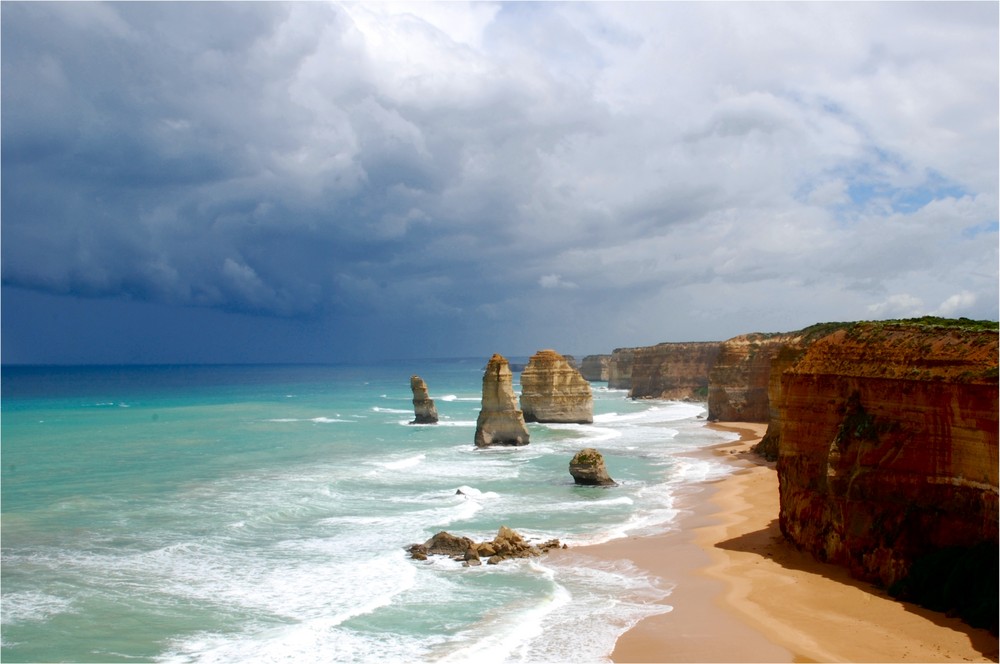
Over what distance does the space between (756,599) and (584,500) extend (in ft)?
44.8

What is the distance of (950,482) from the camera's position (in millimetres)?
15070

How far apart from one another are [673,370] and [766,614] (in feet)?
301

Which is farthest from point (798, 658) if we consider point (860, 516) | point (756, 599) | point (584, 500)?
point (584, 500)

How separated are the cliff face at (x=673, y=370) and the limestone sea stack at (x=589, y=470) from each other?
68933mm

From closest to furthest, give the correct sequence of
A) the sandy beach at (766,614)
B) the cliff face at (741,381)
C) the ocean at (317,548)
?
the sandy beach at (766,614) < the ocean at (317,548) < the cliff face at (741,381)

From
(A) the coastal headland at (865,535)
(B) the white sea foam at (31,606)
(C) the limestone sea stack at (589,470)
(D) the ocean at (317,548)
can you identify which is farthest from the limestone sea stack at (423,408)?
(B) the white sea foam at (31,606)

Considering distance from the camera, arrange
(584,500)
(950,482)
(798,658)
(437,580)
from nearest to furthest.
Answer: (798,658) < (950,482) < (437,580) < (584,500)

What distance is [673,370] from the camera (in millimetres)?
105000

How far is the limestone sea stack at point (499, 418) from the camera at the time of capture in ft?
156

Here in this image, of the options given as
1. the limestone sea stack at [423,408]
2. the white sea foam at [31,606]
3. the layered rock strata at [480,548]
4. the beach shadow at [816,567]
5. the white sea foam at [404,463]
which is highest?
the limestone sea stack at [423,408]

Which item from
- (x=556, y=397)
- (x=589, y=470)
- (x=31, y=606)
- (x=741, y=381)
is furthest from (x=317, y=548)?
(x=741, y=381)

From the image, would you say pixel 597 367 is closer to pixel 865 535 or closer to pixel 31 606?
pixel 865 535

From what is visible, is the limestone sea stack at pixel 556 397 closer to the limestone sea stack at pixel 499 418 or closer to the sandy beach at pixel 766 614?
the limestone sea stack at pixel 499 418

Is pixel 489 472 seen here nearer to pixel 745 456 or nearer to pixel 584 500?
pixel 584 500
